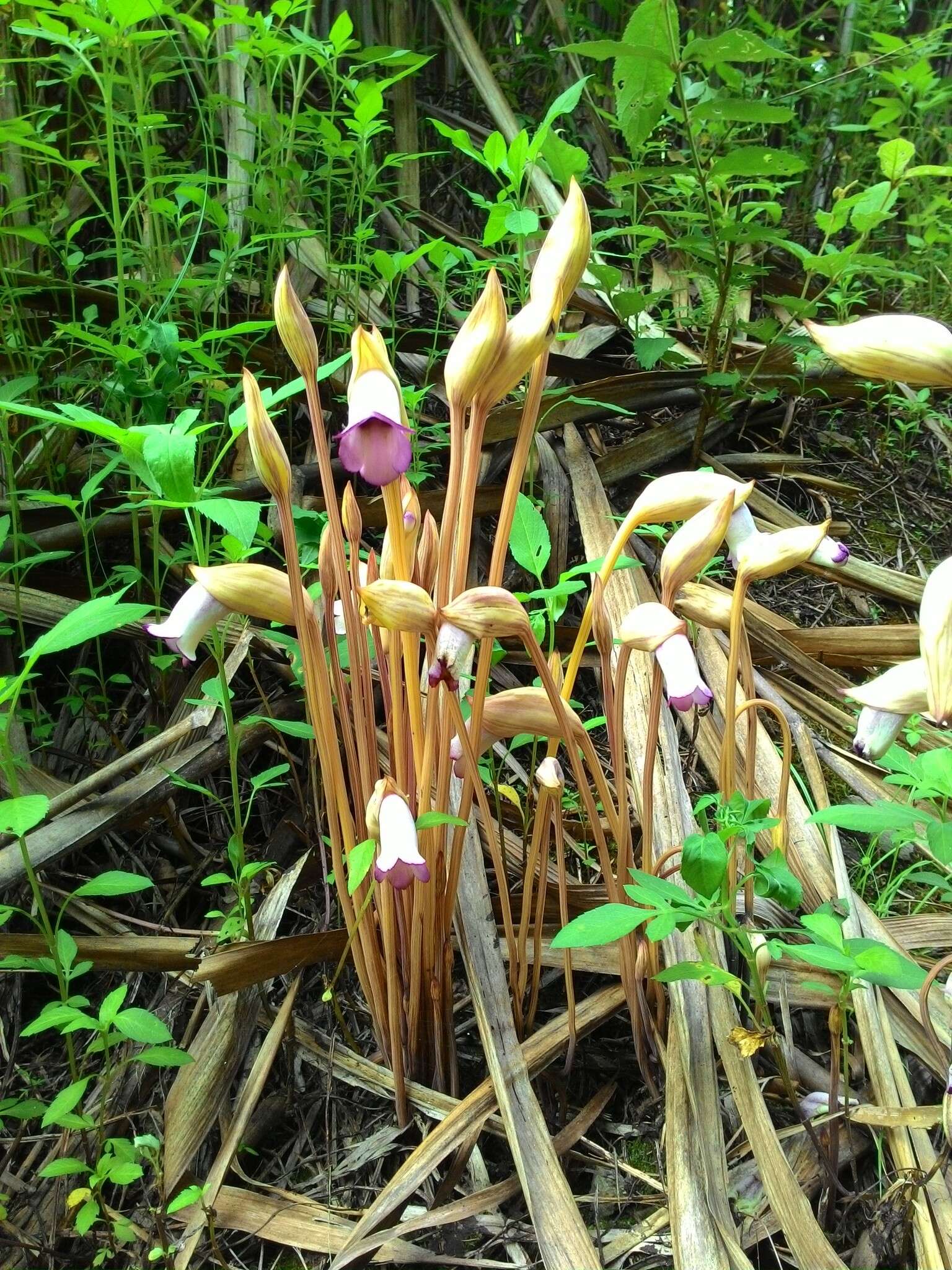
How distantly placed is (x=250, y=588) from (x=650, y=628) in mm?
366

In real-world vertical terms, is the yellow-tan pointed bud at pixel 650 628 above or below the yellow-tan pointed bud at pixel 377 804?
above

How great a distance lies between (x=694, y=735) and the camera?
1.40 metres

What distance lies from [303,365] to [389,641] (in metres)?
0.28

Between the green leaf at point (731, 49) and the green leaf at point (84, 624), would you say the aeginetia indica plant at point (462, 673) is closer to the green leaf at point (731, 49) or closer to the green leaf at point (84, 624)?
the green leaf at point (84, 624)

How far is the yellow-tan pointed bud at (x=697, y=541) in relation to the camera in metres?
0.86

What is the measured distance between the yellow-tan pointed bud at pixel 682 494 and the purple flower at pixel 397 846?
0.36m

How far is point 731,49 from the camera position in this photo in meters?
1.58

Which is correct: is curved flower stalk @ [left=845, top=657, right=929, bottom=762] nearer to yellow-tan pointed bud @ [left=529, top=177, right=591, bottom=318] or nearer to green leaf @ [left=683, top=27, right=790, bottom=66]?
yellow-tan pointed bud @ [left=529, top=177, right=591, bottom=318]

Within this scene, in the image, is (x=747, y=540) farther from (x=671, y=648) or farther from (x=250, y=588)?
(x=250, y=588)

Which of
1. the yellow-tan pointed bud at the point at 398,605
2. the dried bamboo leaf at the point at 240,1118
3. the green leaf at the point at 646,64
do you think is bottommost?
the dried bamboo leaf at the point at 240,1118

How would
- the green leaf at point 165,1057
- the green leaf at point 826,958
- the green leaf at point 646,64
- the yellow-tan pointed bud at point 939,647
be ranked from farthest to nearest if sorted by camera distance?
1. the green leaf at point 646,64
2. the green leaf at point 165,1057
3. the green leaf at point 826,958
4. the yellow-tan pointed bud at point 939,647

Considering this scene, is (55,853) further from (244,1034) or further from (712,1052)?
(712,1052)

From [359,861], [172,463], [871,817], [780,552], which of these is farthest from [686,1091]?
[172,463]

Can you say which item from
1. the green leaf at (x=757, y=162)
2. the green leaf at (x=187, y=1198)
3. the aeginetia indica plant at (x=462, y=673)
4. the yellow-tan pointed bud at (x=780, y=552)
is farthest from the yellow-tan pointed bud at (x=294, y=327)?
the green leaf at (x=757, y=162)
